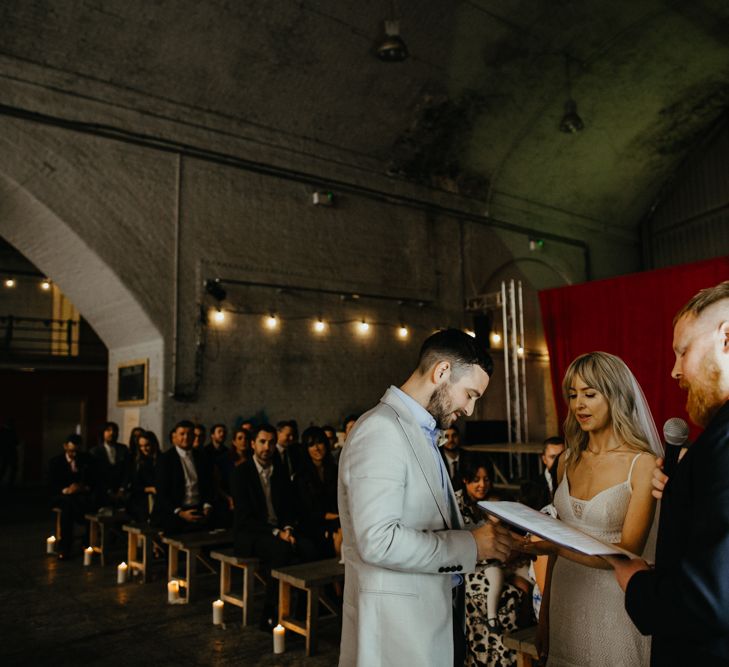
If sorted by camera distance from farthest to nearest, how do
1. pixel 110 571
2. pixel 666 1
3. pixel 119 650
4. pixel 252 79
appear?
1. pixel 666 1
2. pixel 252 79
3. pixel 110 571
4. pixel 119 650

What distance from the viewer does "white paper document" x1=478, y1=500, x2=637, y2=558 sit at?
1414mm

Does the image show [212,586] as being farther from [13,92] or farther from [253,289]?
[13,92]

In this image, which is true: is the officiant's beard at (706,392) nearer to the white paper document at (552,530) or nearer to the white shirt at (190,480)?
the white paper document at (552,530)

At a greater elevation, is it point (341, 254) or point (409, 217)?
point (409, 217)

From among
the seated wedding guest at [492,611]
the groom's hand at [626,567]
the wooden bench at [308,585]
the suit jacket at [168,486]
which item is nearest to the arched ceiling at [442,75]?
the suit jacket at [168,486]

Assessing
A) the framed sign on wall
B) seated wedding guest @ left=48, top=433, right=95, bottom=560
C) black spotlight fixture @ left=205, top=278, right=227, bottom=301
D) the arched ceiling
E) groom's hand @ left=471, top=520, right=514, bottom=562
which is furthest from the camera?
black spotlight fixture @ left=205, top=278, right=227, bottom=301

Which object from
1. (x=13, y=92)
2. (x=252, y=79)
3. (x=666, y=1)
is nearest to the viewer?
(x=13, y=92)

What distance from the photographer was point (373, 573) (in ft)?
5.94

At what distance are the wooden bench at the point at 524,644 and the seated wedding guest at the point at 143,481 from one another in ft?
14.7

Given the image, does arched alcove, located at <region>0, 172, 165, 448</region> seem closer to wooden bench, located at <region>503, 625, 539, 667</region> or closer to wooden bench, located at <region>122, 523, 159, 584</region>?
wooden bench, located at <region>122, 523, 159, 584</region>

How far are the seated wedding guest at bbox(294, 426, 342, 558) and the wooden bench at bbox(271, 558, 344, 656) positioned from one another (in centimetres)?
82

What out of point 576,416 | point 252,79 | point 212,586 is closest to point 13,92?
point 252,79

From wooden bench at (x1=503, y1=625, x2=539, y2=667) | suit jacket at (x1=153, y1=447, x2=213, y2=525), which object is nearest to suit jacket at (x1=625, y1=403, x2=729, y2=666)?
wooden bench at (x1=503, y1=625, x2=539, y2=667)

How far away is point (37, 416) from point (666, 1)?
51.7ft
